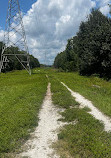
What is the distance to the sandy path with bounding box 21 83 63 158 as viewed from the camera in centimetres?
547

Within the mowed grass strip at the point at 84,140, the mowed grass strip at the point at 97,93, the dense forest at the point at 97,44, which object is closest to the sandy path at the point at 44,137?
the mowed grass strip at the point at 84,140

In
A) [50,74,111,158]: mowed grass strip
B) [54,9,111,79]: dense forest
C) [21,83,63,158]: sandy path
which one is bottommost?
[21,83,63,158]: sandy path

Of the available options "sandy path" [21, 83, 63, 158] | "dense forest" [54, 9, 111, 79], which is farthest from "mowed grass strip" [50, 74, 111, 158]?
"dense forest" [54, 9, 111, 79]

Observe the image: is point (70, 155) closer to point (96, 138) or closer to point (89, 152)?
point (89, 152)

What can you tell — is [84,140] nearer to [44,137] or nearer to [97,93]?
[44,137]

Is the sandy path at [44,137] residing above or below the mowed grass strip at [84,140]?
below

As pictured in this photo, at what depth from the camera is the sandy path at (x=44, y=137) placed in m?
5.47

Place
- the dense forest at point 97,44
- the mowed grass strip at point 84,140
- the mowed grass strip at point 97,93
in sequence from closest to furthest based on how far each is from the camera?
the mowed grass strip at point 84,140
the mowed grass strip at point 97,93
the dense forest at point 97,44

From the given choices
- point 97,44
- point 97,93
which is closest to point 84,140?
point 97,93

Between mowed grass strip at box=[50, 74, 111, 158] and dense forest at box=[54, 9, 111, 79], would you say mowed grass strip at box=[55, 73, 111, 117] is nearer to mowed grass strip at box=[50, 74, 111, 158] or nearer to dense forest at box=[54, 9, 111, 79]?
mowed grass strip at box=[50, 74, 111, 158]

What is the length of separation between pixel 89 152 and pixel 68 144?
0.86m

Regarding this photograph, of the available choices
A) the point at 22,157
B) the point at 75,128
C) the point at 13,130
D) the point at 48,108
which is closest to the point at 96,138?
the point at 75,128

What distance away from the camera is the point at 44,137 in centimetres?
669

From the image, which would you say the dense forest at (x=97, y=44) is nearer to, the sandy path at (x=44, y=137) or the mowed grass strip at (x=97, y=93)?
the mowed grass strip at (x=97, y=93)
